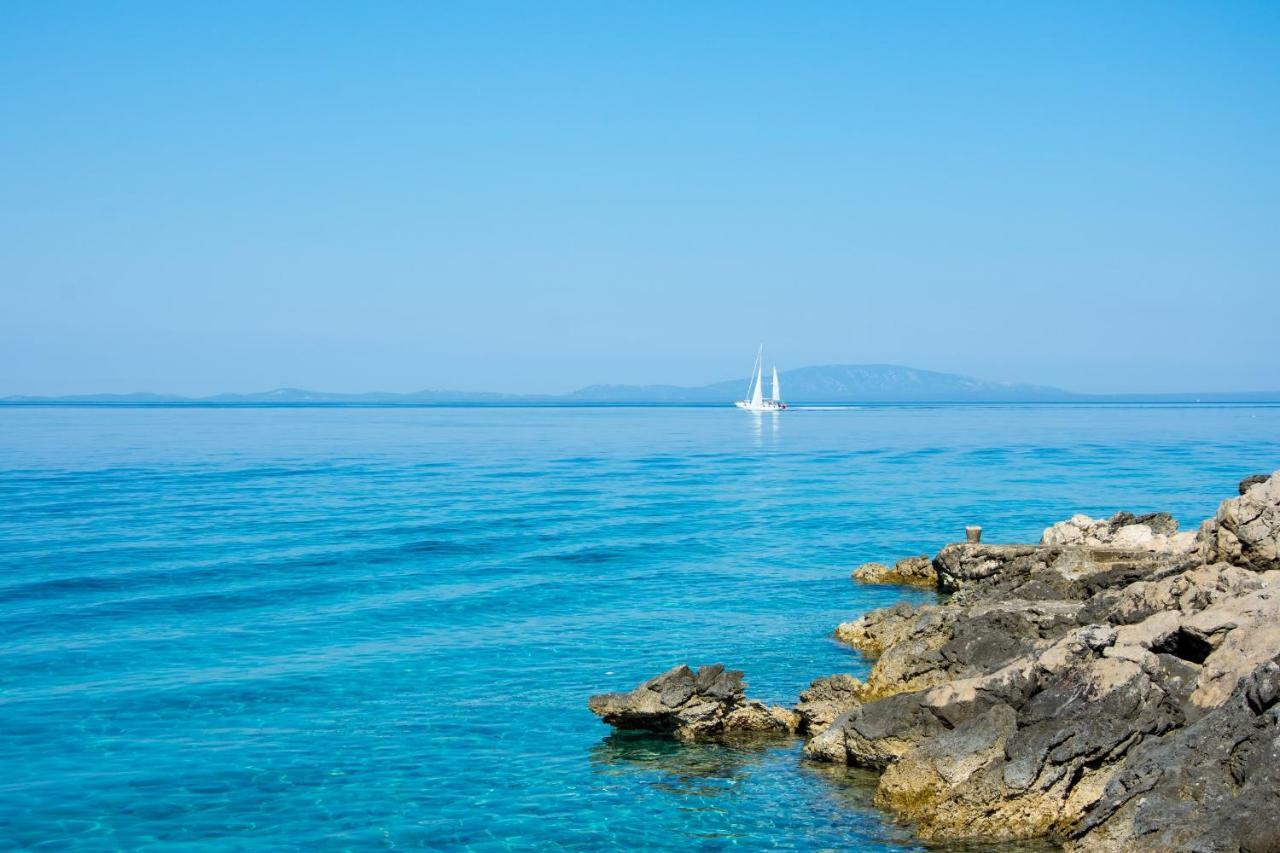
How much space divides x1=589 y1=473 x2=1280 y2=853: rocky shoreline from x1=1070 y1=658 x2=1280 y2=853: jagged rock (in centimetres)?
2

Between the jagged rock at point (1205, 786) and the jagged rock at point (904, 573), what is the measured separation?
21.7 m

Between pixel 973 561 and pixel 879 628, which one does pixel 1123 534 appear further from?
pixel 879 628

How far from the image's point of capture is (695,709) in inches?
861

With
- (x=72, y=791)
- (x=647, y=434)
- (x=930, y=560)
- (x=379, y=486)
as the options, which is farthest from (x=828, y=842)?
(x=647, y=434)

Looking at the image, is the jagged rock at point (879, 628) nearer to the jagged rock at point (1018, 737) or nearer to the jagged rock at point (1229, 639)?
the jagged rock at point (1018, 737)

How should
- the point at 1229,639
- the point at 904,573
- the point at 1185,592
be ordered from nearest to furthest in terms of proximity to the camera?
the point at 1229,639 < the point at 1185,592 < the point at 904,573

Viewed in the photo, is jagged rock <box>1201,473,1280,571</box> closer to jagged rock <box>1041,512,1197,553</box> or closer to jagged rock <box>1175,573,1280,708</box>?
jagged rock <box>1175,573,1280,708</box>

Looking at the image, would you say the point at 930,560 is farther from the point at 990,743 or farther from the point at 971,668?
the point at 990,743

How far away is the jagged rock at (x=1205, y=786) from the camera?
47.5 feet

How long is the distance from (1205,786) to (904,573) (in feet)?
77.5

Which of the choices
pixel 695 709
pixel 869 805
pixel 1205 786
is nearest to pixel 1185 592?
pixel 1205 786

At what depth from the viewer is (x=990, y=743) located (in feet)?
59.0

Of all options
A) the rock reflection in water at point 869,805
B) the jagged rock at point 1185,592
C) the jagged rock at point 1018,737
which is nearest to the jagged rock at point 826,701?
the rock reflection in water at point 869,805

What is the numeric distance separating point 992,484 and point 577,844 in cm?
5931
